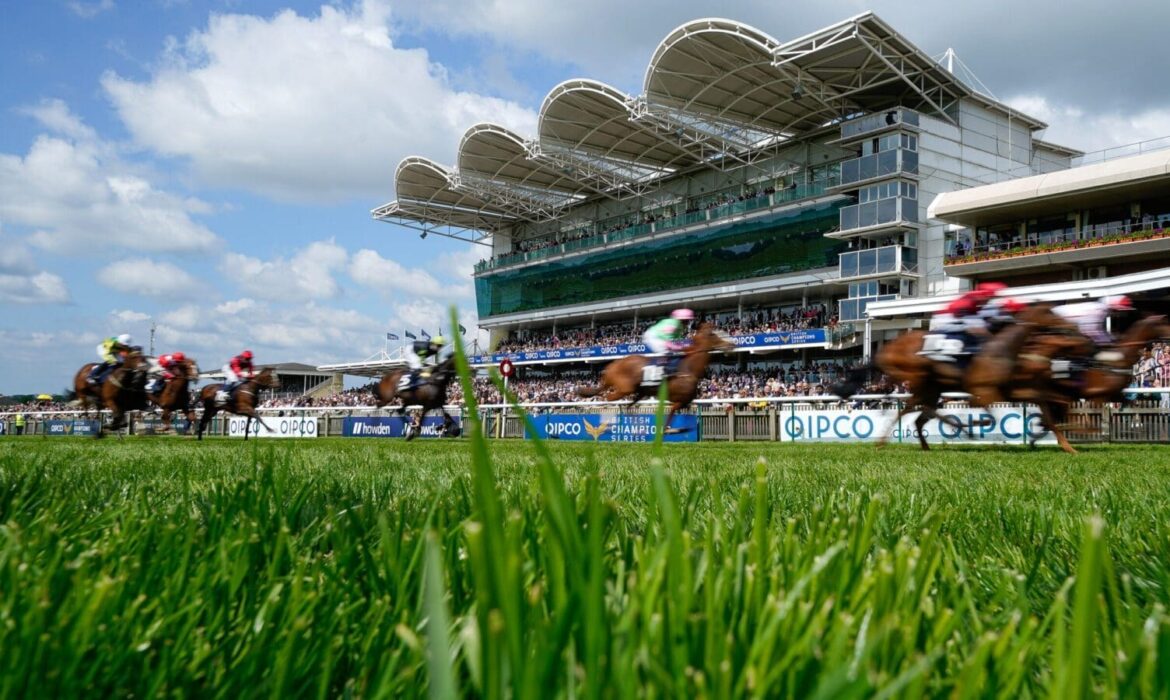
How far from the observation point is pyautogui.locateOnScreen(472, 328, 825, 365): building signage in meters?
41.6

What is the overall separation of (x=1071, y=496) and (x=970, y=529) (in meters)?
1.37

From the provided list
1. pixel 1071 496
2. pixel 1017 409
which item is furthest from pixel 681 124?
pixel 1071 496

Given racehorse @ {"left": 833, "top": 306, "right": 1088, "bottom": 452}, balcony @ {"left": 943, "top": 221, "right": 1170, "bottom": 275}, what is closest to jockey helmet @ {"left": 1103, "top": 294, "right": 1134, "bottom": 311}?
racehorse @ {"left": 833, "top": 306, "right": 1088, "bottom": 452}

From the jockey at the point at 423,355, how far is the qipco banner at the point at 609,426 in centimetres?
456

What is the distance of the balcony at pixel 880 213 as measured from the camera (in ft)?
125

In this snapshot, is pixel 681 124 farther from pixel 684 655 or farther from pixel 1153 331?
pixel 684 655

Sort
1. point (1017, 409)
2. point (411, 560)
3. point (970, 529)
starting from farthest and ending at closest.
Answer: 1. point (1017, 409)
2. point (970, 529)
3. point (411, 560)

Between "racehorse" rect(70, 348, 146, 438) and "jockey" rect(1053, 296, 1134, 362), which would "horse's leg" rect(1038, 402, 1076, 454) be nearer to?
"jockey" rect(1053, 296, 1134, 362)

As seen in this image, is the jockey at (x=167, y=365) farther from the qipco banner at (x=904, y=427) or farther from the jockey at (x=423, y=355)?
the qipco banner at (x=904, y=427)

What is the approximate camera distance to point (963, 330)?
36.3 ft

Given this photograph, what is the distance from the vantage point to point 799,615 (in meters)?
0.83

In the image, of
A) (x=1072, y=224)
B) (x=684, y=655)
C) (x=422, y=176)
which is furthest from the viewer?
(x=422, y=176)

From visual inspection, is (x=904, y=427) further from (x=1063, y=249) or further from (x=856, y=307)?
(x=856, y=307)

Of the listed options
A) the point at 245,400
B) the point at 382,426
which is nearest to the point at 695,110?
the point at 382,426
